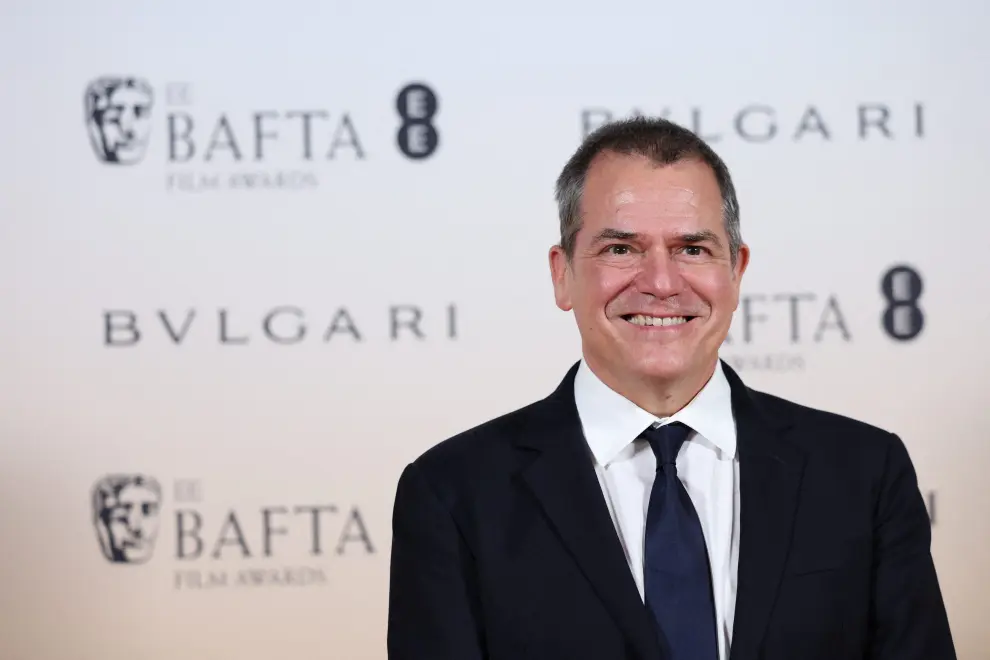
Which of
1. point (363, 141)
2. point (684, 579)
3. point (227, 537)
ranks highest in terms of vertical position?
point (363, 141)

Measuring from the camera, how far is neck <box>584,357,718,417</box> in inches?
58.8

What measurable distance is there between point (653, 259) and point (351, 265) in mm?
1354

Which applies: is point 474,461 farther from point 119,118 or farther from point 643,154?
point 119,118

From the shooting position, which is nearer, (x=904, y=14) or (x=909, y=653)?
(x=909, y=653)

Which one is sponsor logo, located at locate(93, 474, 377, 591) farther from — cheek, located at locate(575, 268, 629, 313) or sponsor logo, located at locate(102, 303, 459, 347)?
cheek, located at locate(575, 268, 629, 313)

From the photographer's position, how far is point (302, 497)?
2.68 m

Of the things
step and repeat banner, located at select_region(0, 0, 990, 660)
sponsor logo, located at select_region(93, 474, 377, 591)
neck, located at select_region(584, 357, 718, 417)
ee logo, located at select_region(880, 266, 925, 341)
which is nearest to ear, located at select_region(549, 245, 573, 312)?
neck, located at select_region(584, 357, 718, 417)

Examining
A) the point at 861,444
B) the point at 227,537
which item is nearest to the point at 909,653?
the point at 861,444

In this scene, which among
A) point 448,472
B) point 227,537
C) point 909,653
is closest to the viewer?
point 909,653

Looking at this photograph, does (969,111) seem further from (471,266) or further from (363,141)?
(363,141)

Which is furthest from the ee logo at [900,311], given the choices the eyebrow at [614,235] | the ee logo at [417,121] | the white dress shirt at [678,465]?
the eyebrow at [614,235]

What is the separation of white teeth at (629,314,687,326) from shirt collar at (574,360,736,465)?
0.35 ft

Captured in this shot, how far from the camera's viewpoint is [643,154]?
1508 mm

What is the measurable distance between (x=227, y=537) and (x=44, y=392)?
1.83ft
